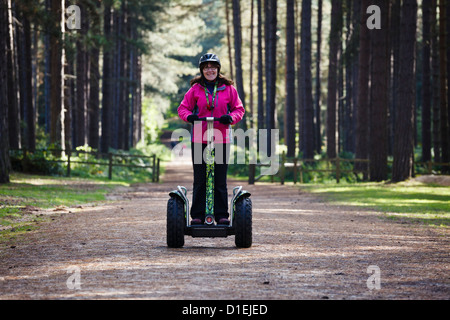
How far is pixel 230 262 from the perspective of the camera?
8336 mm

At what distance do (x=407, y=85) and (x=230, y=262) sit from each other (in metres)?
19.4

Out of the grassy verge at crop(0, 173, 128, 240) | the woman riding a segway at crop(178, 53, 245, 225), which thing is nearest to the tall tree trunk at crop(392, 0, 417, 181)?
the grassy verge at crop(0, 173, 128, 240)

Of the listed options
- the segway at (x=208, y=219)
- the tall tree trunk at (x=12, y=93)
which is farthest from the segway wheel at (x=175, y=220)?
the tall tree trunk at (x=12, y=93)

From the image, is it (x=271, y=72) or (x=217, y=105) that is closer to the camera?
(x=217, y=105)

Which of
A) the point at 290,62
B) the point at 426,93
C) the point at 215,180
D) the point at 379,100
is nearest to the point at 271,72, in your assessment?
the point at 290,62

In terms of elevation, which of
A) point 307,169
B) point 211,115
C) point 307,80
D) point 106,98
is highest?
point 307,80

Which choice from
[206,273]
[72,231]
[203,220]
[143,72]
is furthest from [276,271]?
[143,72]

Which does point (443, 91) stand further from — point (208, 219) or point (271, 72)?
point (208, 219)

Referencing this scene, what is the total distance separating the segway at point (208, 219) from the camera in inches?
369

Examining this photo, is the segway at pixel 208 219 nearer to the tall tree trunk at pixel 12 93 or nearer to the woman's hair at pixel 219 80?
the woman's hair at pixel 219 80

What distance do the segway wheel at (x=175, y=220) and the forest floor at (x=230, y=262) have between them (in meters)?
0.19
